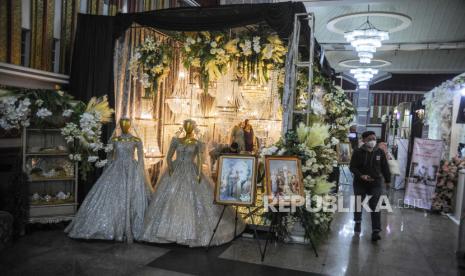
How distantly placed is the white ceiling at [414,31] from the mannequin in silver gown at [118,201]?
23.1ft

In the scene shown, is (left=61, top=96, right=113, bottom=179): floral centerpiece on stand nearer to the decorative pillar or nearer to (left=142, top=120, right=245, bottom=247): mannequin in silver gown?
(left=142, top=120, right=245, bottom=247): mannequin in silver gown

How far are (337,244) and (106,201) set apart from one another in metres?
3.15

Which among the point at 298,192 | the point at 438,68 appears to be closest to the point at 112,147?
the point at 298,192

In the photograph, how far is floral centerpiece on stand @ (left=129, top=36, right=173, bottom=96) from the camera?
644 cm

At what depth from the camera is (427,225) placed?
22.7ft

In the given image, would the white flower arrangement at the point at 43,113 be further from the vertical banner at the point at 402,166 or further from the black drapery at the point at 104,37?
the vertical banner at the point at 402,166

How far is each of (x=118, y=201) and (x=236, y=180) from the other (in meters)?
1.61

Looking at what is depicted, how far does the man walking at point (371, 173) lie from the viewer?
19.1ft

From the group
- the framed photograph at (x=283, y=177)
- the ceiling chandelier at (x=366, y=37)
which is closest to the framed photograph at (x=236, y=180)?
the framed photograph at (x=283, y=177)

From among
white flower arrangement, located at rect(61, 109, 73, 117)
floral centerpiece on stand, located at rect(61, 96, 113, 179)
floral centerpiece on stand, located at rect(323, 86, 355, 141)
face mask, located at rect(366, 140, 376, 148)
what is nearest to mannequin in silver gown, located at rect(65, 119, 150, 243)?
floral centerpiece on stand, located at rect(61, 96, 113, 179)

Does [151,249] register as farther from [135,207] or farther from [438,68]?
[438,68]

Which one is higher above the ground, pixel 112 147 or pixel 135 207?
pixel 112 147

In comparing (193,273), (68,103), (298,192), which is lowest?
(193,273)

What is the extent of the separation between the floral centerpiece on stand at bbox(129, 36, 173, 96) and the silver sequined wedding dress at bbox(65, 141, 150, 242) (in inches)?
62.9
